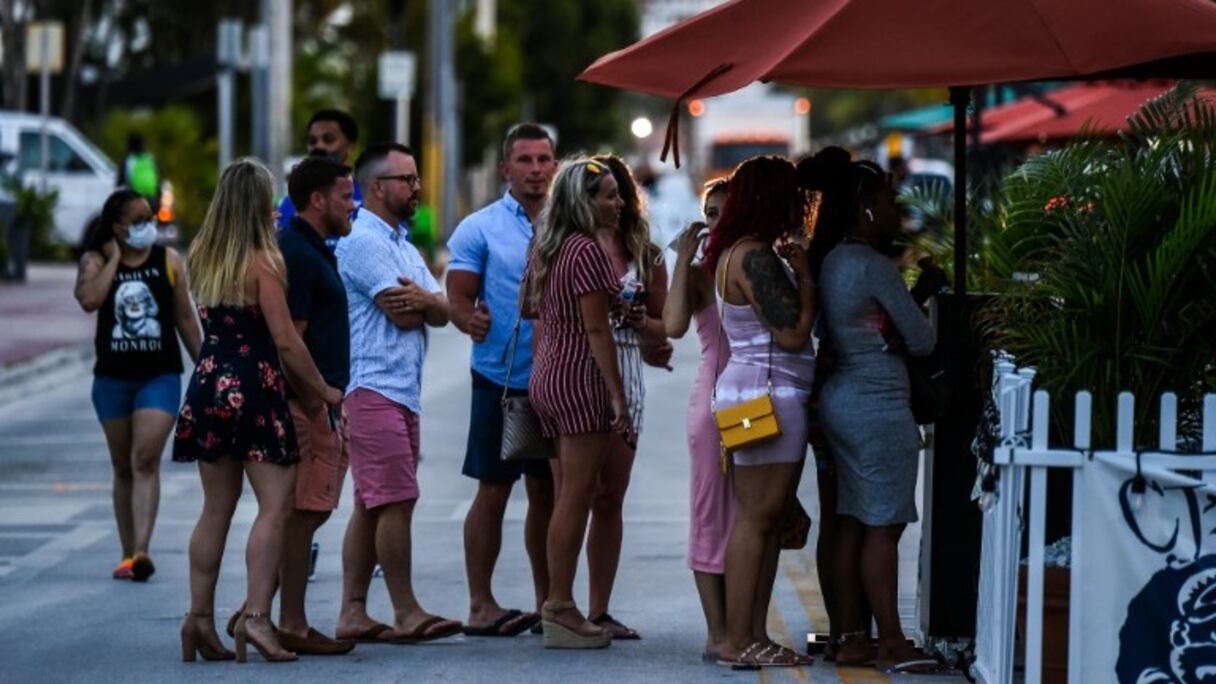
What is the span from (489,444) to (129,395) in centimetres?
254

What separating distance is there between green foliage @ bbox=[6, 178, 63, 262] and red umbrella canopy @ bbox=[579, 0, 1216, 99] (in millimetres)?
26136

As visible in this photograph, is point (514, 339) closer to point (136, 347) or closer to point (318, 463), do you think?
point (318, 463)

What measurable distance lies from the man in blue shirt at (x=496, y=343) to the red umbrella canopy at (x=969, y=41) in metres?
1.82

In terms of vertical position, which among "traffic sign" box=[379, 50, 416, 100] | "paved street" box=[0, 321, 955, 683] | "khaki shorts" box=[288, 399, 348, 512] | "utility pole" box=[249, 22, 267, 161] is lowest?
"paved street" box=[0, 321, 955, 683]

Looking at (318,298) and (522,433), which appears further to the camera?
(522,433)

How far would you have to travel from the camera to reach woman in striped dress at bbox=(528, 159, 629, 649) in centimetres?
930

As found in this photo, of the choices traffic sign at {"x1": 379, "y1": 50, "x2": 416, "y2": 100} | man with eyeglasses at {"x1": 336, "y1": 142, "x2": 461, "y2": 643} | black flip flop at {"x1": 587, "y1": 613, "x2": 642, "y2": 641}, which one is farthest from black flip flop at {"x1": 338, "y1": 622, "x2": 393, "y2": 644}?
traffic sign at {"x1": 379, "y1": 50, "x2": 416, "y2": 100}

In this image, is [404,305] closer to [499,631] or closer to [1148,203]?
[499,631]

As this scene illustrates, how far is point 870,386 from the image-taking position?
8773 mm

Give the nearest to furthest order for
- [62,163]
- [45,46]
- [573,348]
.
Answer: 1. [573,348]
2. [45,46]
3. [62,163]

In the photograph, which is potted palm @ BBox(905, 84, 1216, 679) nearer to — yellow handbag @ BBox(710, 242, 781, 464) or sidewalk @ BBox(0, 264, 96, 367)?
yellow handbag @ BBox(710, 242, 781, 464)

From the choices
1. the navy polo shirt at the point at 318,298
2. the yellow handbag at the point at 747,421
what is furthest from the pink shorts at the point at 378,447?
the yellow handbag at the point at 747,421

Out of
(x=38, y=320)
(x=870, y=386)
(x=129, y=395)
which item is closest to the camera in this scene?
(x=870, y=386)

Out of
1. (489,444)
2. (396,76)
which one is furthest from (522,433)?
(396,76)
